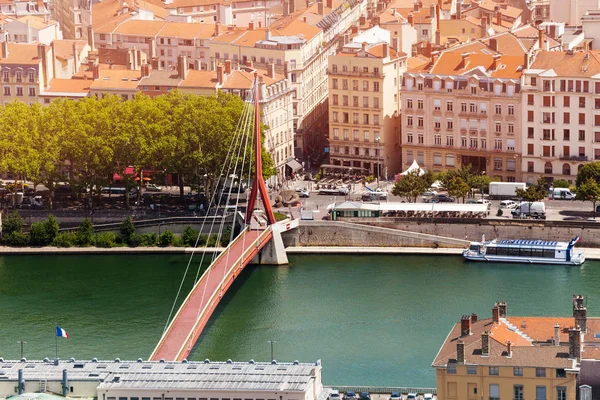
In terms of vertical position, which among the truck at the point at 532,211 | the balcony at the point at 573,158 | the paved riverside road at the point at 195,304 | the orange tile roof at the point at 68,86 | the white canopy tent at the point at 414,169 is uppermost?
the orange tile roof at the point at 68,86

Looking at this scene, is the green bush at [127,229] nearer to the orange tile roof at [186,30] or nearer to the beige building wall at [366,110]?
the beige building wall at [366,110]

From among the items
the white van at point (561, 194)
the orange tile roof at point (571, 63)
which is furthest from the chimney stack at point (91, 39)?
the white van at point (561, 194)

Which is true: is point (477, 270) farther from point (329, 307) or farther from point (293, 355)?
point (293, 355)

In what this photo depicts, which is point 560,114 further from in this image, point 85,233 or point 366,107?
point 85,233

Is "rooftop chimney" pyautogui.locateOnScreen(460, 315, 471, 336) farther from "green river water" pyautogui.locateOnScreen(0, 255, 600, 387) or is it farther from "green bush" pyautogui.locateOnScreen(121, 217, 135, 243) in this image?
"green bush" pyautogui.locateOnScreen(121, 217, 135, 243)

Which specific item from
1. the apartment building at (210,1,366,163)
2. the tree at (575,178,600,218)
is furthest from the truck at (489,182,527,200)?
Answer: the apartment building at (210,1,366,163)
